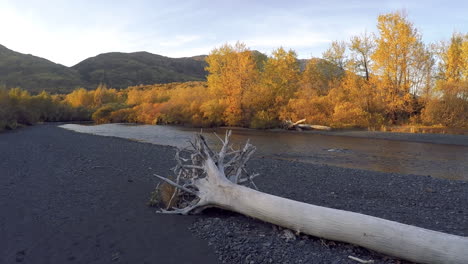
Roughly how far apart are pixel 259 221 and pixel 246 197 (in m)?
0.51

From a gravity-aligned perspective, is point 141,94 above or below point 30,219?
above

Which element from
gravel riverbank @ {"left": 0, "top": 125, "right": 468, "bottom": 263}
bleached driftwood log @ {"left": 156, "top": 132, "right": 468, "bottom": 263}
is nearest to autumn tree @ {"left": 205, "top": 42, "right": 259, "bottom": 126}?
A: gravel riverbank @ {"left": 0, "top": 125, "right": 468, "bottom": 263}

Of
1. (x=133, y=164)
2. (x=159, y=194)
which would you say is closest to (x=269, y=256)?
(x=159, y=194)

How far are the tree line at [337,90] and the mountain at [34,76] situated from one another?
51653 mm

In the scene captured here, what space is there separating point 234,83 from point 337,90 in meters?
11.3

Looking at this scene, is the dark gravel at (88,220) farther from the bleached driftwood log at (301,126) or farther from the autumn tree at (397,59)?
the autumn tree at (397,59)

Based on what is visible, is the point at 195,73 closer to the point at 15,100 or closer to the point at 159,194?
the point at 15,100

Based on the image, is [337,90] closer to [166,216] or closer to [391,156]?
[391,156]

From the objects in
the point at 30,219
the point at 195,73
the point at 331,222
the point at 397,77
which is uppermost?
the point at 195,73

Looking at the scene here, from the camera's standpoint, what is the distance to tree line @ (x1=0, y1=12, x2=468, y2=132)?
2892 centimetres

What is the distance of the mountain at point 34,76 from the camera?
286 ft

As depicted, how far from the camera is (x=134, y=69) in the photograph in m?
132

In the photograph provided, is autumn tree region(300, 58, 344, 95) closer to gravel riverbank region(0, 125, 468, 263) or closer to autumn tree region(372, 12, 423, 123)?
autumn tree region(372, 12, 423, 123)

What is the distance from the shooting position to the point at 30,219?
594 centimetres
